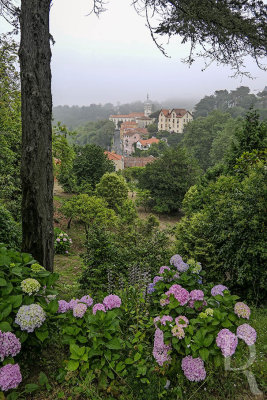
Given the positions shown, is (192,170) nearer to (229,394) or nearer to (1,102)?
(1,102)

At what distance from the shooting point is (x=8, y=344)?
59.9 inches

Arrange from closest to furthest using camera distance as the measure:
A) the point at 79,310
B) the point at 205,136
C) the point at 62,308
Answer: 1. the point at 79,310
2. the point at 62,308
3. the point at 205,136

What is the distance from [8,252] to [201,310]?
153 cm

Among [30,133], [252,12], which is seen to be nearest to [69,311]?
[30,133]

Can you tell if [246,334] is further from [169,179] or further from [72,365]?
[169,179]

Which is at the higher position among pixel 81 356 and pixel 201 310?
pixel 201 310

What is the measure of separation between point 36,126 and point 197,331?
239 cm

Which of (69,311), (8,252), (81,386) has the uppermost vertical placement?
(8,252)

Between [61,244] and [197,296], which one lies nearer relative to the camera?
[197,296]

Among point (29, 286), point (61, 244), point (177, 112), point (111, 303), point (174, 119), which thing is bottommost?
point (61, 244)

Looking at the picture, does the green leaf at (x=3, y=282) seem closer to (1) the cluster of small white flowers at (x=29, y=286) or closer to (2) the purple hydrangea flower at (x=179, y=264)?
(1) the cluster of small white flowers at (x=29, y=286)

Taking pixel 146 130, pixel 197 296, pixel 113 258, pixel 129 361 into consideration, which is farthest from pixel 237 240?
pixel 146 130

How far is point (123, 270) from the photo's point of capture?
4.77 meters

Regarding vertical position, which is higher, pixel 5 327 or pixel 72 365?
pixel 5 327
